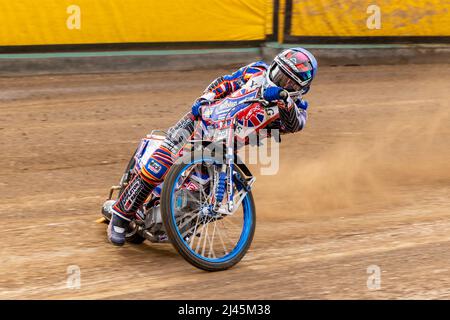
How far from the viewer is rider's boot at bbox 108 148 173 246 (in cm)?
570

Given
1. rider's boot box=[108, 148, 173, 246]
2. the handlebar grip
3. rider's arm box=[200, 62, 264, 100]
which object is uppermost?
rider's arm box=[200, 62, 264, 100]

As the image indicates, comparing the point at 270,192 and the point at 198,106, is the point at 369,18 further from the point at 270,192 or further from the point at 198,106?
the point at 198,106

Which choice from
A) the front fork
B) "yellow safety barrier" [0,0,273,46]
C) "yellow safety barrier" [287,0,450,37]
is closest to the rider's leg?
the front fork

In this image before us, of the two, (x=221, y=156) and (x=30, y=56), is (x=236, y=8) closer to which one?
(x=30, y=56)

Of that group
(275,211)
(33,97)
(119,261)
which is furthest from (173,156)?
(33,97)

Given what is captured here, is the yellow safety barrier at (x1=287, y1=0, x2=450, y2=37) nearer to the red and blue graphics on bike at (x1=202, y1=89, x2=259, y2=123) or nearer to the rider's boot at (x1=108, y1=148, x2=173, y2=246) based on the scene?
the red and blue graphics on bike at (x1=202, y1=89, x2=259, y2=123)

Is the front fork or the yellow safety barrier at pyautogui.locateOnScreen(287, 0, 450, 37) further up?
the yellow safety barrier at pyautogui.locateOnScreen(287, 0, 450, 37)

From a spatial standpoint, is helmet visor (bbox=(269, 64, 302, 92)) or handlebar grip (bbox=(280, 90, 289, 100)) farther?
helmet visor (bbox=(269, 64, 302, 92))

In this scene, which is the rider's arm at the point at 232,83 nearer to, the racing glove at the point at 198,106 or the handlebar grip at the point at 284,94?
the racing glove at the point at 198,106

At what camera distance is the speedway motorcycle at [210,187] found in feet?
18.1

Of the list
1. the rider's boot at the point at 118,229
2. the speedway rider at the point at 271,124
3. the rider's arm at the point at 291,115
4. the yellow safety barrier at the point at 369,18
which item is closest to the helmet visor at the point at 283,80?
the speedway rider at the point at 271,124

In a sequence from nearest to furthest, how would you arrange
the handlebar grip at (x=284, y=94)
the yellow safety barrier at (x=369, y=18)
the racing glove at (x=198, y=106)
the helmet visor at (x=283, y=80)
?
the handlebar grip at (x=284, y=94)
the helmet visor at (x=283, y=80)
the racing glove at (x=198, y=106)
the yellow safety barrier at (x=369, y=18)

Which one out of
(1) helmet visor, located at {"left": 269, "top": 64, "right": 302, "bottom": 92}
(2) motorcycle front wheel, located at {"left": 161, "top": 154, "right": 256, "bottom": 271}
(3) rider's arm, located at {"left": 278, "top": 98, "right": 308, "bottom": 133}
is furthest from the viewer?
(1) helmet visor, located at {"left": 269, "top": 64, "right": 302, "bottom": 92}

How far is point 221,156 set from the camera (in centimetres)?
565
